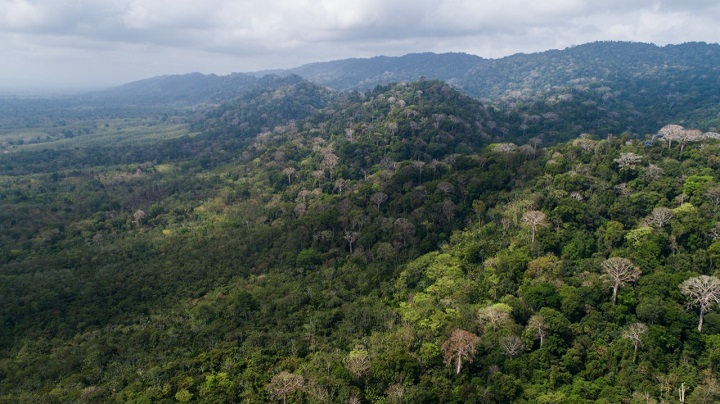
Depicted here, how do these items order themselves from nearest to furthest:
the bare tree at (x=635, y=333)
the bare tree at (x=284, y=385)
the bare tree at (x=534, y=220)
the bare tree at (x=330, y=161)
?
1. the bare tree at (x=284, y=385)
2. the bare tree at (x=635, y=333)
3. the bare tree at (x=534, y=220)
4. the bare tree at (x=330, y=161)

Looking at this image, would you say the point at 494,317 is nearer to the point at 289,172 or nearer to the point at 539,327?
the point at 539,327

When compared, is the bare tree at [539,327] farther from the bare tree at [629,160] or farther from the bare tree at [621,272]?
the bare tree at [629,160]

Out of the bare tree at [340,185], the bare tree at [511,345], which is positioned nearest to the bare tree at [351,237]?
the bare tree at [340,185]

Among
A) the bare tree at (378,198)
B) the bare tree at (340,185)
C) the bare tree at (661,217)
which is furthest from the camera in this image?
the bare tree at (340,185)

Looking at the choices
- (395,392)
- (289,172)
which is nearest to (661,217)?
(395,392)

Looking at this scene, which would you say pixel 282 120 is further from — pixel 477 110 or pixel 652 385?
pixel 652 385
